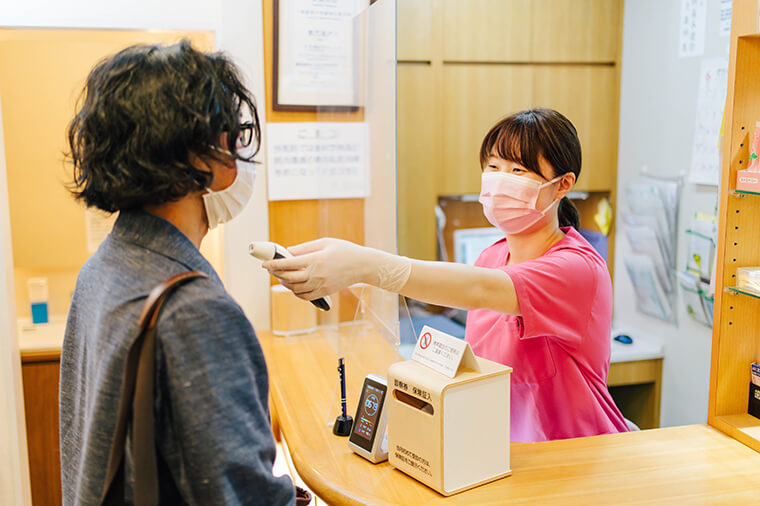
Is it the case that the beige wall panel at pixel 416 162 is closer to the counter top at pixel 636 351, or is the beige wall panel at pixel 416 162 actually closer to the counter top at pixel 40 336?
the counter top at pixel 636 351

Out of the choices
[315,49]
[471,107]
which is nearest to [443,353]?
[315,49]

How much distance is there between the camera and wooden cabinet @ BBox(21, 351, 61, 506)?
9.28 ft

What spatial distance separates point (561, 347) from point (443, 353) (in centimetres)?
42

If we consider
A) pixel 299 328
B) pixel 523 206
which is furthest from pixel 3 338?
pixel 523 206

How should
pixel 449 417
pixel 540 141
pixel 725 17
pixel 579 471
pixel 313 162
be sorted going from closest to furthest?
pixel 449 417, pixel 579 471, pixel 540 141, pixel 725 17, pixel 313 162

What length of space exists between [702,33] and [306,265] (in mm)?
2101

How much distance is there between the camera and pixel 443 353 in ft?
4.47

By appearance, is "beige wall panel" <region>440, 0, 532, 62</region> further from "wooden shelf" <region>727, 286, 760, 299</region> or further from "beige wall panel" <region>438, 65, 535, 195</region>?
"wooden shelf" <region>727, 286, 760, 299</region>

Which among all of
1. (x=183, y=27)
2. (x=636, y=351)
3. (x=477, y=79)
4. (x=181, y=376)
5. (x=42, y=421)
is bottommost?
(x=42, y=421)

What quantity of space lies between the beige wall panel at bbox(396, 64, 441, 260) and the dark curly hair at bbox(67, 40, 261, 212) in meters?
2.14

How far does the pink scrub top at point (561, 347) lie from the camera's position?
1528 mm

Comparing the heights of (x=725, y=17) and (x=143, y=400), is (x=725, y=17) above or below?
above

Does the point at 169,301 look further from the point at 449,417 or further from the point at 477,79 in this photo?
the point at 477,79

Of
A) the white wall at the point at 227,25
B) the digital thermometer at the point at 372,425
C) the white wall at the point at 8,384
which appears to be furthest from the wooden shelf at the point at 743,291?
the white wall at the point at 8,384
